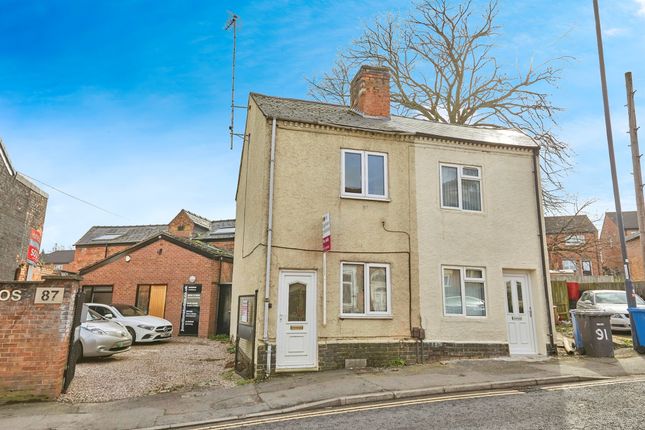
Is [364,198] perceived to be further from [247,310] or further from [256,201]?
[247,310]

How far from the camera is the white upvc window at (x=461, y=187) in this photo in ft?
41.2

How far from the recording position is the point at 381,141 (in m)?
12.2

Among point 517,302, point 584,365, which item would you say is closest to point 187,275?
point 517,302

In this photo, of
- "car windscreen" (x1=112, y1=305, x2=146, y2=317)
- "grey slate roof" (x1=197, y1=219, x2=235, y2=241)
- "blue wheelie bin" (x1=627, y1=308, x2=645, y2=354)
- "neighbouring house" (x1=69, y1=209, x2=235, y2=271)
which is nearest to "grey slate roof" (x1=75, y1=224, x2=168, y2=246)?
"neighbouring house" (x1=69, y1=209, x2=235, y2=271)

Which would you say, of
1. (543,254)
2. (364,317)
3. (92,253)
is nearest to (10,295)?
(364,317)

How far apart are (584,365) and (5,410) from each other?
40.1 ft

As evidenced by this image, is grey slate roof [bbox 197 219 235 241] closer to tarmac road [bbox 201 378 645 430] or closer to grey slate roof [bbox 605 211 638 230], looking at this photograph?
tarmac road [bbox 201 378 645 430]

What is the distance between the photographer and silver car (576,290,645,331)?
14812mm

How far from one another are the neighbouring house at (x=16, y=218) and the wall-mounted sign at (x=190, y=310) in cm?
805

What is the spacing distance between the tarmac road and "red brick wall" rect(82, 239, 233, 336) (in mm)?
13707

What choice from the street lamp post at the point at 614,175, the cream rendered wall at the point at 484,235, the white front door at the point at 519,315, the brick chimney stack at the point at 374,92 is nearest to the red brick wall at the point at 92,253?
the brick chimney stack at the point at 374,92

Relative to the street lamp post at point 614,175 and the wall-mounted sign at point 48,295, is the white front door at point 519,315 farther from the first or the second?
the wall-mounted sign at point 48,295

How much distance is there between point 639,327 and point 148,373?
43.1 ft

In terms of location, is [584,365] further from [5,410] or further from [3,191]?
[3,191]
